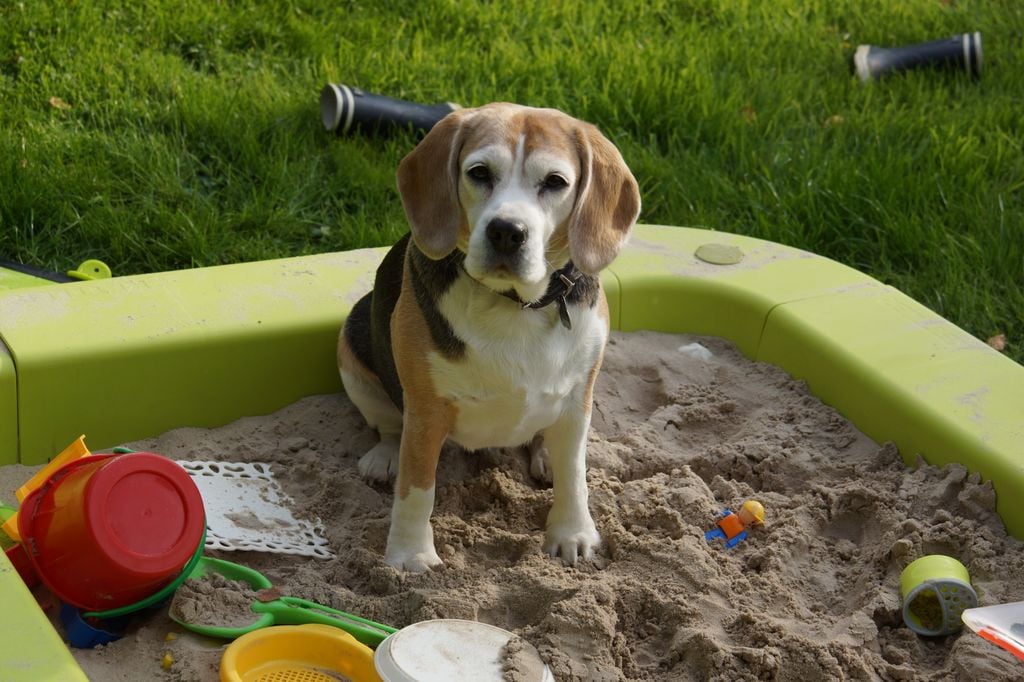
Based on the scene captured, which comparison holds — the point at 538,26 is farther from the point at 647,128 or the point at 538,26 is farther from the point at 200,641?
the point at 200,641

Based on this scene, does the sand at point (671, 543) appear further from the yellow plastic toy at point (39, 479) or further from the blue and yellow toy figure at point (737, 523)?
the yellow plastic toy at point (39, 479)

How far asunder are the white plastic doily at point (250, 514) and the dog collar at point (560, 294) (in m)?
0.77

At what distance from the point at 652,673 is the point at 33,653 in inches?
46.6

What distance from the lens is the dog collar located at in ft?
8.95

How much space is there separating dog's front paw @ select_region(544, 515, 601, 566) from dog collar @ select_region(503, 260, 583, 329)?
0.52m

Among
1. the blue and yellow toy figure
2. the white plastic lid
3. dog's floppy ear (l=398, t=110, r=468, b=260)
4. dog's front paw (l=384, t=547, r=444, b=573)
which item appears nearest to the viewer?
the white plastic lid

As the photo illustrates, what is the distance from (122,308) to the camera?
3.46 meters

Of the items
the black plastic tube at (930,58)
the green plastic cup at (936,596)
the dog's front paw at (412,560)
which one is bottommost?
the dog's front paw at (412,560)

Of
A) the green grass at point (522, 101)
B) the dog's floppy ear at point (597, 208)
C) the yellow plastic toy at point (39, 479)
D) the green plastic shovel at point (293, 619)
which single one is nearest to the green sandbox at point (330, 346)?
the yellow plastic toy at point (39, 479)

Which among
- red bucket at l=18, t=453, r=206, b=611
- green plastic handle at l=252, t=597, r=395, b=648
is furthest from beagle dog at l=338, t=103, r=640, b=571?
red bucket at l=18, t=453, r=206, b=611

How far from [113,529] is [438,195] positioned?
93 centimetres

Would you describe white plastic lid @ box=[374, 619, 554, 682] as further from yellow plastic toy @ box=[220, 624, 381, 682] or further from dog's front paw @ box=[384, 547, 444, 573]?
dog's front paw @ box=[384, 547, 444, 573]

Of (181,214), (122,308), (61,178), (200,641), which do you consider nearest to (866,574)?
(200,641)

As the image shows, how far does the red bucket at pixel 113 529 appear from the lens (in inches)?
99.3
